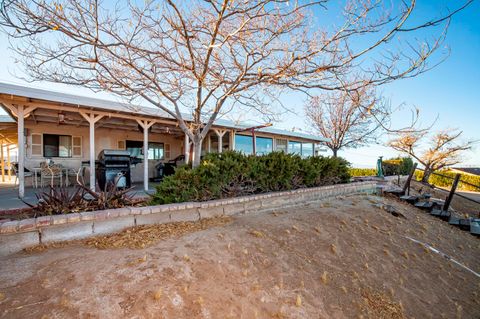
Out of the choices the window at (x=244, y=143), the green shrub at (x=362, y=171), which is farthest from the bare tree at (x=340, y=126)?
the window at (x=244, y=143)

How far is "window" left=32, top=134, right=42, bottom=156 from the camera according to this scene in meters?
8.59

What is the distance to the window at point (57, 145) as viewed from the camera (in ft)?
29.2

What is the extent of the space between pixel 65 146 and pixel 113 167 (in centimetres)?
412

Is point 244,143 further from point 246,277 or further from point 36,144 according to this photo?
point 246,277

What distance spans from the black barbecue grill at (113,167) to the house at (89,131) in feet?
1.05

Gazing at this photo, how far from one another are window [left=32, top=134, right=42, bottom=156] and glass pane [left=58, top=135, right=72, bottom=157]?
0.60 metres

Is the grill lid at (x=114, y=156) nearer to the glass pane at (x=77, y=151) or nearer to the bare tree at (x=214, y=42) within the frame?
the bare tree at (x=214, y=42)

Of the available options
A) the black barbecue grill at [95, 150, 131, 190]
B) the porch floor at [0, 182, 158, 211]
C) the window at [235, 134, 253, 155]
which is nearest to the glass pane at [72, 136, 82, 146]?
the porch floor at [0, 182, 158, 211]

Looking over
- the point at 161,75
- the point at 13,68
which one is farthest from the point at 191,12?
the point at 13,68

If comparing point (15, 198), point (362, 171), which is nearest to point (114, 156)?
point (15, 198)

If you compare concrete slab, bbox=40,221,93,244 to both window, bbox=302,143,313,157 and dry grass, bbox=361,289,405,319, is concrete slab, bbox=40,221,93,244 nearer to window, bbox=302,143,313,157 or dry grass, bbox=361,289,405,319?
dry grass, bbox=361,289,405,319

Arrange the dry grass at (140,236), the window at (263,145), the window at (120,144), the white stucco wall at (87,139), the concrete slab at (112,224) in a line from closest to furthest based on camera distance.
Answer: the dry grass at (140,236) → the concrete slab at (112,224) → the white stucco wall at (87,139) → the window at (120,144) → the window at (263,145)

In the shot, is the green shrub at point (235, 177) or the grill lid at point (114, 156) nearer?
the green shrub at point (235, 177)

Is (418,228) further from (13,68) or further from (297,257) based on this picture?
(13,68)
